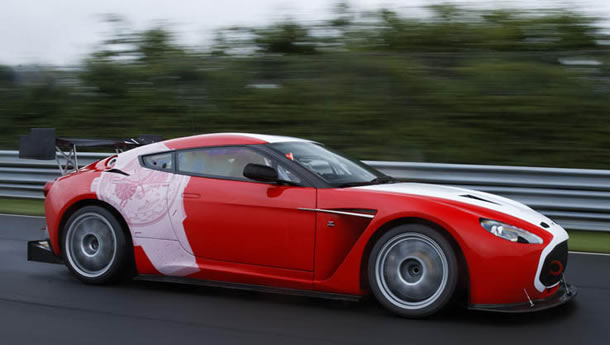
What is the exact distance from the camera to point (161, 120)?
13.6 metres

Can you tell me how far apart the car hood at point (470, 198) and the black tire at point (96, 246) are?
204cm

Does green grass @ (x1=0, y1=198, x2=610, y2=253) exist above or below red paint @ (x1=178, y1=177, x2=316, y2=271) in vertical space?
below

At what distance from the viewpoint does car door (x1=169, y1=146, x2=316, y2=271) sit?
15.8 ft

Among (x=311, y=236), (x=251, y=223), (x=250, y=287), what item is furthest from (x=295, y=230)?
(x=250, y=287)

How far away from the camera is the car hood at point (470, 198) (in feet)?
15.4

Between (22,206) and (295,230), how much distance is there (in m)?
7.82

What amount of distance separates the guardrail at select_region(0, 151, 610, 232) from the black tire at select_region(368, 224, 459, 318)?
15.0 ft

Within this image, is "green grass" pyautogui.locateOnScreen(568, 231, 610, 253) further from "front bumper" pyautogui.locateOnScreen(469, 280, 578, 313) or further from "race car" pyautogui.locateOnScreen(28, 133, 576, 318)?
"front bumper" pyautogui.locateOnScreen(469, 280, 578, 313)

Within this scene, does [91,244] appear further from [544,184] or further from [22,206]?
[22,206]

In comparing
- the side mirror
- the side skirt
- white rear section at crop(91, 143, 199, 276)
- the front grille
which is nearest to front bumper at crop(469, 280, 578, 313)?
the front grille

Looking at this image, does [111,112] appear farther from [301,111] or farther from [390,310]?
[390,310]

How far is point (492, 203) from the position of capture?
486 centimetres

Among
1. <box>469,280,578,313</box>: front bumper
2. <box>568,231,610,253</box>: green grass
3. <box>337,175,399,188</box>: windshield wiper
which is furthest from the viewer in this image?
<box>568,231,610,253</box>: green grass

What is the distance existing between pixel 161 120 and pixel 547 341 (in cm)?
1066
